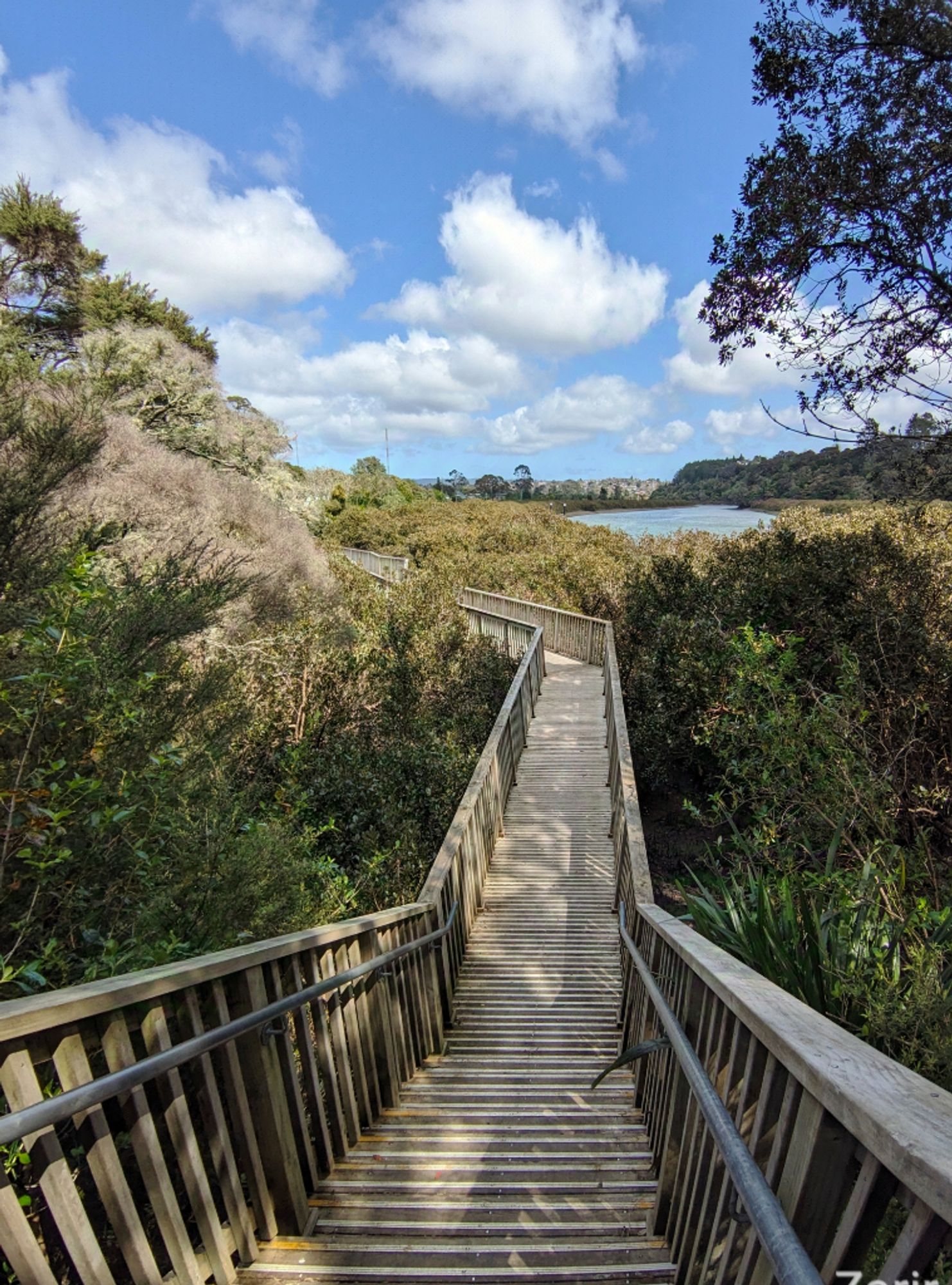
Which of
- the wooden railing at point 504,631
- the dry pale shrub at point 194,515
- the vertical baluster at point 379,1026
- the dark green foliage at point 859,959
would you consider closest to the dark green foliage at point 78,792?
the vertical baluster at point 379,1026

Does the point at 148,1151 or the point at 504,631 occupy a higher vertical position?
the point at 504,631

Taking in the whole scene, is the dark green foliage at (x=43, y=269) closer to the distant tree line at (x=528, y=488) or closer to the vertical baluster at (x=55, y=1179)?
the vertical baluster at (x=55, y=1179)

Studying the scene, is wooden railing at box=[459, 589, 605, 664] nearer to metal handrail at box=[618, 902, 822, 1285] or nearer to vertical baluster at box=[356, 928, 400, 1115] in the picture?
vertical baluster at box=[356, 928, 400, 1115]

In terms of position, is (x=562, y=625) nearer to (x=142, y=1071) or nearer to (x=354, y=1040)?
(x=354, y=1040)

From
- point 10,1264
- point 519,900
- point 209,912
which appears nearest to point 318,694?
point 519,900

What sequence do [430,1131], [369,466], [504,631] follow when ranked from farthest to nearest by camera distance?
[369,466] < [504,631] < [430,1131]

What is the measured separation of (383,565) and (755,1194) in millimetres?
28016

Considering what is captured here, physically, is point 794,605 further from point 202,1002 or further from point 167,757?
point 202,1002

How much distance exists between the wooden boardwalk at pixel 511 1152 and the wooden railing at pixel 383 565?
1768cm

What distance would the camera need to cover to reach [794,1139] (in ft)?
4.02

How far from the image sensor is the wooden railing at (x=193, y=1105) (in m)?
1.29

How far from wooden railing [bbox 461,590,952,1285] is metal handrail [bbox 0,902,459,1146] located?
1.25 metres

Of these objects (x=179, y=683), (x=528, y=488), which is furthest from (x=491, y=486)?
(x=179, y=683)

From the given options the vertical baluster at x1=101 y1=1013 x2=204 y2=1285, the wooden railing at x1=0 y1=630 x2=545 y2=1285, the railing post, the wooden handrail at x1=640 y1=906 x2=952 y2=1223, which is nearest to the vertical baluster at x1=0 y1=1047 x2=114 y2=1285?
the wooden railing at x1=0 y1=630 x2=545 y2=1285
